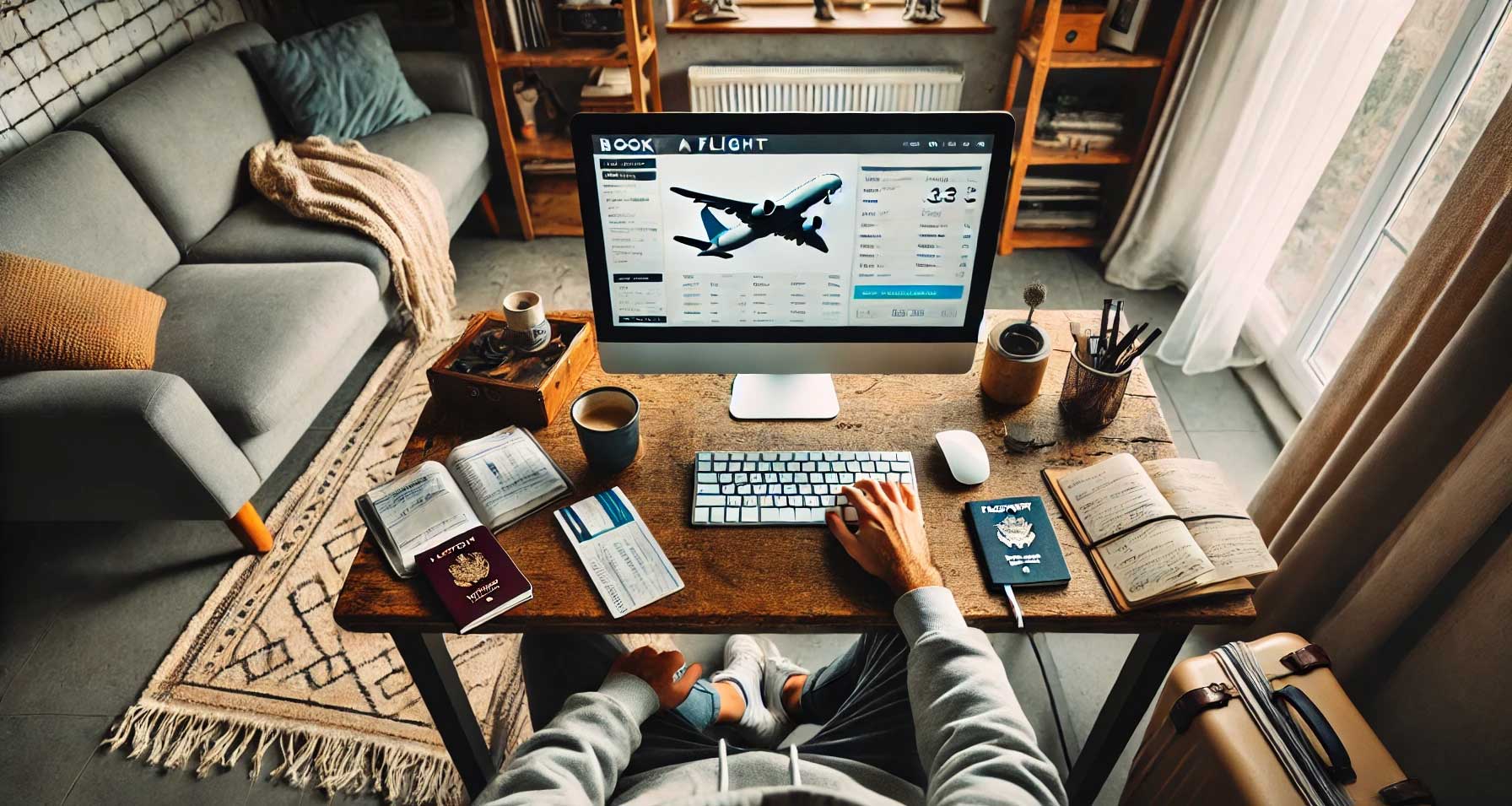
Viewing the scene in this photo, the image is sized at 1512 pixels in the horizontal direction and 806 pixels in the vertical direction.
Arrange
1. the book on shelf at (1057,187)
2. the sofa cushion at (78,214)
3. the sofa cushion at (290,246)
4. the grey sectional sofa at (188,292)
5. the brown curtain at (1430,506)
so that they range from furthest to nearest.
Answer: the book on shelf at (1057,187) → the sofa cushion at (290,246) → the sofa cushion at (78,214) → the grey sectional sofa at (188,292) → the brown curtain at (1430,506)

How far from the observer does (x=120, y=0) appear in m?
2.53

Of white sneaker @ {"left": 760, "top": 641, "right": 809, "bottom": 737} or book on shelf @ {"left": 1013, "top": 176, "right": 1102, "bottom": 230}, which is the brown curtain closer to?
white sneaker @ {"left": 760, "top": 641, "right": 809, "bottom": 737}

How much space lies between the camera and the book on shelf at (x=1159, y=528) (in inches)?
38.0

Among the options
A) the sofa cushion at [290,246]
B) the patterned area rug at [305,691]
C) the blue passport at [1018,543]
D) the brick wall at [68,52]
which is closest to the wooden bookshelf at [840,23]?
the sofa cushion at [290,246]

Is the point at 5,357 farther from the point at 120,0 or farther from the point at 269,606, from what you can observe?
the point at 120,0

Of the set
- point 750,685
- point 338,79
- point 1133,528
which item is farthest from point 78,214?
point 1133,528

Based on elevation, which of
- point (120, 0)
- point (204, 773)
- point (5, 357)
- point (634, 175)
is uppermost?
point (634, 175)

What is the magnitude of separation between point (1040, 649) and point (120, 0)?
3.34 meters

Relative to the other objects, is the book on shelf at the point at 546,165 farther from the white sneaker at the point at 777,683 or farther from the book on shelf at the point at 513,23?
the white sneaker at the point at 777,683

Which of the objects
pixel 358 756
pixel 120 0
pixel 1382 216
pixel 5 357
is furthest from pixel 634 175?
pixel 120 0

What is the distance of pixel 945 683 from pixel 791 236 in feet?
1.97

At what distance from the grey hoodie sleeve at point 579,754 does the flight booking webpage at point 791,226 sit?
0.53m

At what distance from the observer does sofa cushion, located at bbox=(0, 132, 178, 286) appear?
1920mm

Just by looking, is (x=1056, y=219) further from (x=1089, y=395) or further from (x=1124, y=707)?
(x=1124, y=707)
